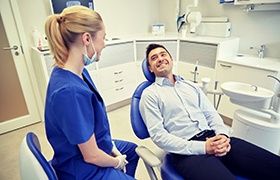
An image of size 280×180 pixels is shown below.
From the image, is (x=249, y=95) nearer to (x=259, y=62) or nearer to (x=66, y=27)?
(x=259, y=62)

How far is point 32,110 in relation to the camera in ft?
8.06

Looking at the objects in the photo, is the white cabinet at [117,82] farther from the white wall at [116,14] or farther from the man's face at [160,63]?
the man's face at [160,63]

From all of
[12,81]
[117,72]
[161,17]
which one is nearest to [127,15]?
[161,17]

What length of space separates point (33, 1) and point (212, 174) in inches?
97.5

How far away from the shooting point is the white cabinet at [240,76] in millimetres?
1789

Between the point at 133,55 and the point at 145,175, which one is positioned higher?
the point at 133,55

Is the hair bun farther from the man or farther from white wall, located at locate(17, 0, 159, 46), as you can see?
white wall, located at locate(17, 0, 159, 46)

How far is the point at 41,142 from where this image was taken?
2127 mm

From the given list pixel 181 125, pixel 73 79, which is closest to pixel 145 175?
pixel 181 125

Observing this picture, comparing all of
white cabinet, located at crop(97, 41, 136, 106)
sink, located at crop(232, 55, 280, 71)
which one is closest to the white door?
white cabinet, located at crop(97, 41, 136, 106)

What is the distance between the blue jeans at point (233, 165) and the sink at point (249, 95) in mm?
480

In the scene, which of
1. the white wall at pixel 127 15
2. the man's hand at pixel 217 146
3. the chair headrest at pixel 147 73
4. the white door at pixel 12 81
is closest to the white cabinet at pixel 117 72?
the white wall at pixel 127 15

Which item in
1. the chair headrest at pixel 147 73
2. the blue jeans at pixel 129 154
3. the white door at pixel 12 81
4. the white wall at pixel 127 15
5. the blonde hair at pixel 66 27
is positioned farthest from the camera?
the white wall at pixel 127 15

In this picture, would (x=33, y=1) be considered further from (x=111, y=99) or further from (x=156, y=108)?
(x=156, y=108)
